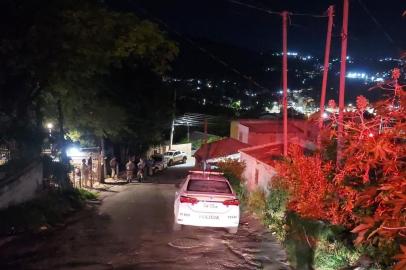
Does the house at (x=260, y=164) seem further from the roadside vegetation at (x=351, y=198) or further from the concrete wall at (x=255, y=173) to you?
the roadside vegetation at (x=351, y=198)

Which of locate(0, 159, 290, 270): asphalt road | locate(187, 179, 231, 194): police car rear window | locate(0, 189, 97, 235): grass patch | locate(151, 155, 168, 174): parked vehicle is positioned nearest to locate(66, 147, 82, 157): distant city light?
locate(151, 155, 168, 174): parked vehicle

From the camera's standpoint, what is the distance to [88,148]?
125 ft

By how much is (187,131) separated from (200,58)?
58.5 feet

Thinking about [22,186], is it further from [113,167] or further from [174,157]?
[174,157]

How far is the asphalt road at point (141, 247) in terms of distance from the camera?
1069cm

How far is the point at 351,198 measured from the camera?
9047 millimetres

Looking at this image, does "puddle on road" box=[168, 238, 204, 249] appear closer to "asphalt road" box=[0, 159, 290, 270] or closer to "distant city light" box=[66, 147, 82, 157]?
"asphalt road" box=[0, 159, 290, 270]

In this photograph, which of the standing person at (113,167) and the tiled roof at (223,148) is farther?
the tiled roof at (223,148)

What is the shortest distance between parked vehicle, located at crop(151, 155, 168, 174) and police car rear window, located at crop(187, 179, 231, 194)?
29616 mm

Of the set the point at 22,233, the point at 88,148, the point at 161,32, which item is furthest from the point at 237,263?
the point at 88,148

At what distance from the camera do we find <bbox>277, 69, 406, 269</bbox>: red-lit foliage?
4.57 meters

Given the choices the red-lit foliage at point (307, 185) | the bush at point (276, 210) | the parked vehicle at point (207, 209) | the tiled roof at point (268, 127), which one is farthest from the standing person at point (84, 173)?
the tiled roof at point (268, 127)

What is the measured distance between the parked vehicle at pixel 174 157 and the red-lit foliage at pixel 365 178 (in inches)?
1543

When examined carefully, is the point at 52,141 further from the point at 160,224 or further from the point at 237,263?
the point at 237,263
